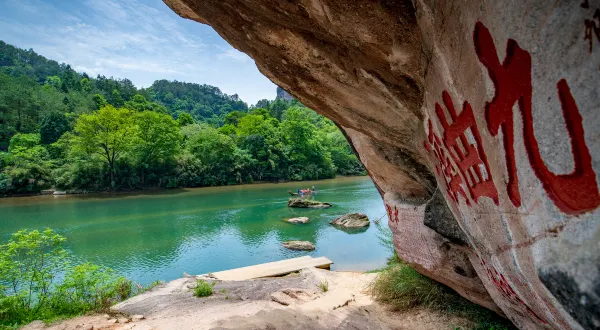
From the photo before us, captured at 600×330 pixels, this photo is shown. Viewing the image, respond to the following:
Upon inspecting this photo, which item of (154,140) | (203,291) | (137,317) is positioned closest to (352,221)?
(203,291)

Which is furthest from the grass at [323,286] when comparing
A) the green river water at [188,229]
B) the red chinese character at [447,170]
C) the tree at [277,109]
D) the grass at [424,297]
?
the tree at [277,109]

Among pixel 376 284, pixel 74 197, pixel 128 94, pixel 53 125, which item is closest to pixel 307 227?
pixel 376 284

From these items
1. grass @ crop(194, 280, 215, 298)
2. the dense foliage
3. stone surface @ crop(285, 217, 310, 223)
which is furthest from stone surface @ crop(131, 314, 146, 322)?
stone surface @ crop(285, 217, 310, 223)

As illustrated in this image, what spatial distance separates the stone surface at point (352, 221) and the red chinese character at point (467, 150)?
1439 centimetres

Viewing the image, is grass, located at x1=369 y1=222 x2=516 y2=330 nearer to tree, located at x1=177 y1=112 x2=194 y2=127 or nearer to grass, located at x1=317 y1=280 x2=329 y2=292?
grass, located at x1=317 y1=280 x2=329 y2=292

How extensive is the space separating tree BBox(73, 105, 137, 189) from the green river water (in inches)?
185

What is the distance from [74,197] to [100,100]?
21.1 meters

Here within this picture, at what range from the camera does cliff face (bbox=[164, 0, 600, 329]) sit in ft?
3.73

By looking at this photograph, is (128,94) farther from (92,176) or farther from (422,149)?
(422,149)

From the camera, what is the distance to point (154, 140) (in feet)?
105

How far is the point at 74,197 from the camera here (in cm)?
2648

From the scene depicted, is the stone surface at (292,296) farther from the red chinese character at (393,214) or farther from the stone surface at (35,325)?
the stone surface at (35,325)

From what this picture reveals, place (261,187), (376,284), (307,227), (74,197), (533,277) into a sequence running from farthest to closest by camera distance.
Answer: (261,187), (74,197), (307,227), (376,284), (533,277)

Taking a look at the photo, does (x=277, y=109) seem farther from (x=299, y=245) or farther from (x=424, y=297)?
(x=424, y=297)
